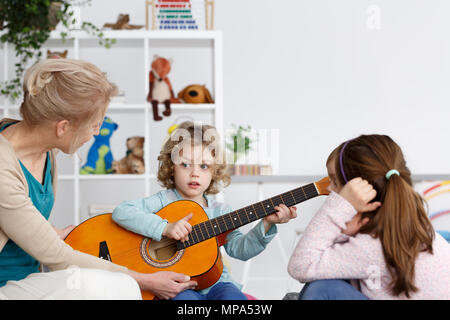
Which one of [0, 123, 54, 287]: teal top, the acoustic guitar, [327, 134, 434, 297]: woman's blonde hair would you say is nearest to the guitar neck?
the acoustic guitar

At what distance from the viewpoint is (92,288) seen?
0.90m

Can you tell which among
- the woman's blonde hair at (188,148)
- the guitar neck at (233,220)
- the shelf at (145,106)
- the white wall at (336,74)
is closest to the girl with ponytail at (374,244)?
the guitar neck at (233,220)

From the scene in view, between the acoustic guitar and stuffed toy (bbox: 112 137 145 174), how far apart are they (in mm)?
1572

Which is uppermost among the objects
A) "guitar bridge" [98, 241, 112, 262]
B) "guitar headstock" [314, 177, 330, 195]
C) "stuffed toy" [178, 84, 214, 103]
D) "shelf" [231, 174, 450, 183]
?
"stuffed toy" [178, 84, 214, 103]

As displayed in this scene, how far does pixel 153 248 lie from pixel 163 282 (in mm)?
203

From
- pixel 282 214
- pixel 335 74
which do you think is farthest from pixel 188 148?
pixel 335 74

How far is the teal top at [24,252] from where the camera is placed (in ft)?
3.67

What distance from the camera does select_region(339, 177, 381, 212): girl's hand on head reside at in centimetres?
104

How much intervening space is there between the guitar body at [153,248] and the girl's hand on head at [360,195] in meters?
0.49

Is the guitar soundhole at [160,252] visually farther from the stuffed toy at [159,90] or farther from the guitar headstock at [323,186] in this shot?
the stuffed toy at [159,90]

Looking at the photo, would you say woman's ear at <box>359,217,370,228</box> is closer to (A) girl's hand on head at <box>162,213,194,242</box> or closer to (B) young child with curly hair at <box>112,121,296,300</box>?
(B) young child with curly hair at <box>112,121,296,300</box>

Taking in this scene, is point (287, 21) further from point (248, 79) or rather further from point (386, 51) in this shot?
point (386, 51)

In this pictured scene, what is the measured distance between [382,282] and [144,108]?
234 cm
